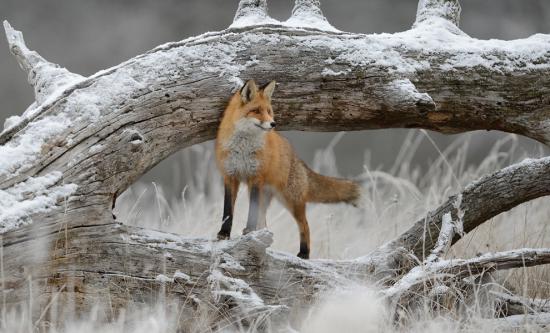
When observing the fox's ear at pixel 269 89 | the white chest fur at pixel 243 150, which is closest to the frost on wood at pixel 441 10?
the fox's ear at pixel 269 89

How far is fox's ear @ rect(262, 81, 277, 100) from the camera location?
3.77 meters

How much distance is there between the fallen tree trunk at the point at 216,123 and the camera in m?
3.40

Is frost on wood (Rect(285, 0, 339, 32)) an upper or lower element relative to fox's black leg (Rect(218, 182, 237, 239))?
upper

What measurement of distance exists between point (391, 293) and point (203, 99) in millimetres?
1341

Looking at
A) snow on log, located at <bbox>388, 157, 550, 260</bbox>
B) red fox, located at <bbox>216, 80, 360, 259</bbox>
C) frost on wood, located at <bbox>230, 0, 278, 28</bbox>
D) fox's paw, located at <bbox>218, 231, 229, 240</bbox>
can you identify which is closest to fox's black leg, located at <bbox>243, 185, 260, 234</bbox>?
red fox, located at <bbox>216, 80, 360, 259</bbox>

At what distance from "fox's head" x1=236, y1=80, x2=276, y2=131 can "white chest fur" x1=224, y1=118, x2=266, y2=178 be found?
7cm

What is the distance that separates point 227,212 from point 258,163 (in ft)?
1.03

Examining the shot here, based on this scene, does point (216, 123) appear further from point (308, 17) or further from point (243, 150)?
point (308, 17)

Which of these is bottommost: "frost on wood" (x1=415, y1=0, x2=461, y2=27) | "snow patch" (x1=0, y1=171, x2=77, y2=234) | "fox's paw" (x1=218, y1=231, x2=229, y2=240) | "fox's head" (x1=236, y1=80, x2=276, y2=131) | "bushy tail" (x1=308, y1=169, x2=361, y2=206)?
"fox's paw" (x1=218, y1=231, x2=229, y2=240)

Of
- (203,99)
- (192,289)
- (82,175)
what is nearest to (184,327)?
(192,289)

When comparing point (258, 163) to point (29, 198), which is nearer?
point (29, 198)

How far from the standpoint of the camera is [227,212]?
4043 millimetres

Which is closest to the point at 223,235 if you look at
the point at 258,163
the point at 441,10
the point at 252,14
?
the point at 258,163

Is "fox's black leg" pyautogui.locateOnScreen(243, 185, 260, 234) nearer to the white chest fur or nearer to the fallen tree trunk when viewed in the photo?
the white chest fur
